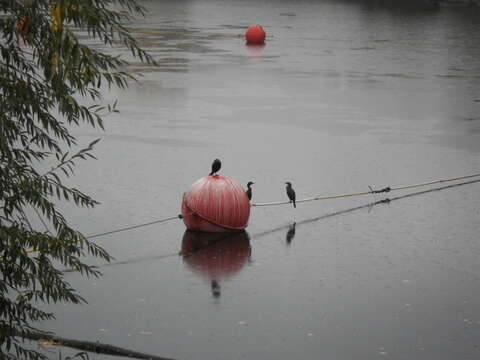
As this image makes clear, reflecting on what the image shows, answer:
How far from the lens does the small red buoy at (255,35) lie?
45656 millimetres

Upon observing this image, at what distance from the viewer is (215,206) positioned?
1474 centimetres

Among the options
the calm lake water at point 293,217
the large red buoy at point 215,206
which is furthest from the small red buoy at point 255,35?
the large red buoy at point 215,206

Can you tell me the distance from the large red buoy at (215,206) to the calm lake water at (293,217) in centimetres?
31

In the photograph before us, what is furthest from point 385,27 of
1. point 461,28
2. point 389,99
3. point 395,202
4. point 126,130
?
point 395,202

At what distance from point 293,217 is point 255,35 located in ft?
99.4

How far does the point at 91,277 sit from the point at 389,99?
59.7 feet

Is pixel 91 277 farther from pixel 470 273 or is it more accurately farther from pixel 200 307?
pixel 470 273

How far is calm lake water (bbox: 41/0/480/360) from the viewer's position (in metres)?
11.1

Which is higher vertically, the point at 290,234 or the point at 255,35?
the point at 290,234

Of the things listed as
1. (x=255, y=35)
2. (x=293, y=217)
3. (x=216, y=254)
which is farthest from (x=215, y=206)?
(x=255, y=35)

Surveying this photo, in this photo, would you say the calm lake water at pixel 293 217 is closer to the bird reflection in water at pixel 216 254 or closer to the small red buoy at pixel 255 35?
the bird reflection in water at pixel 216 254

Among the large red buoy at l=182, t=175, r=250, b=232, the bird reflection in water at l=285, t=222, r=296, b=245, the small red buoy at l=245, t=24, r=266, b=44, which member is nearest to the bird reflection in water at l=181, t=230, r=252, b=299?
the large red buoy at l=182, t=175, r=250, b=232

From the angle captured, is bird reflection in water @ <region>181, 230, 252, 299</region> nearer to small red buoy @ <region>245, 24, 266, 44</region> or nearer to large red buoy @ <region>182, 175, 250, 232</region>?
large red buoy @ <region>182, 175, 250, 232</region>

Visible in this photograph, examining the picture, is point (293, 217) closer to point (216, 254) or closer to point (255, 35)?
point (216, 254)
